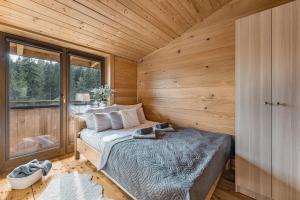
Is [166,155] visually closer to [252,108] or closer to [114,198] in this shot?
[114,198]

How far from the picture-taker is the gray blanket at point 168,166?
1.10 m

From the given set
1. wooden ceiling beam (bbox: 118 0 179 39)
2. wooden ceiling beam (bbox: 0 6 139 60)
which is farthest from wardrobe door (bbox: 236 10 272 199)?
wooden ceiling beam (bbox: 0 6 139 60)

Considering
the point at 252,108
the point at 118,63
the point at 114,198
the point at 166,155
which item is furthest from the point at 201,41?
the point at 114,198

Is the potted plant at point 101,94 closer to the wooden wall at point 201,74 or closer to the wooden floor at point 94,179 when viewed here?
the wooden wall at point 201,74

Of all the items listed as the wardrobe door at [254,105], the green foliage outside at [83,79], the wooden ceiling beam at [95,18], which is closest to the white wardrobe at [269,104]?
the wardrobe door at [254,105]

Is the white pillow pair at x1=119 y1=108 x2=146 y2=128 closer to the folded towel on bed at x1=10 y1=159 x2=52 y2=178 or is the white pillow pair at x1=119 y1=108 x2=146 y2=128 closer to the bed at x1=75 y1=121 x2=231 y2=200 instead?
the bed at x1=75 y1=121 x2=231 y2=200

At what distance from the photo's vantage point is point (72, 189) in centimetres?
177

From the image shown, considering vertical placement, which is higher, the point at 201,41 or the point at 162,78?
the point at 201,41

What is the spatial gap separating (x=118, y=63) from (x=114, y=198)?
8.59 ft

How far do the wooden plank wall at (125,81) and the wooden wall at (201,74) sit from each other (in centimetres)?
51

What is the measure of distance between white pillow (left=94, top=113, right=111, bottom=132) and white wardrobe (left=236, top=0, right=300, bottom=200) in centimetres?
191

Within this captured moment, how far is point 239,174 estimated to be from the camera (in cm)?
178

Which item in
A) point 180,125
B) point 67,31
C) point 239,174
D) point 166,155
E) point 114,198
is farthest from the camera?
point 180,125

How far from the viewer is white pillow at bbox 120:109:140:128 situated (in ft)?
8.79
